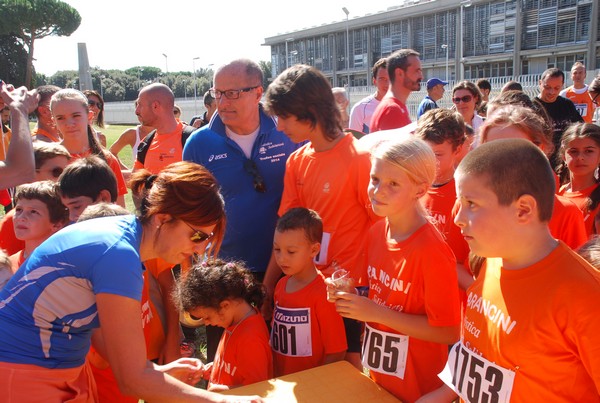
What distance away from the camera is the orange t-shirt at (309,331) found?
2561 millimetres

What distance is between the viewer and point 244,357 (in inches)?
95.7

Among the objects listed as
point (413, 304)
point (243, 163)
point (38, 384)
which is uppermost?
point (243, 163)

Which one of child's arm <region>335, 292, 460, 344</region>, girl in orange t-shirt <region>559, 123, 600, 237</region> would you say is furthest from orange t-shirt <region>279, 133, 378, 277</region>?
girl in orange t-shirt <region>559, 123, 600, 237</region>

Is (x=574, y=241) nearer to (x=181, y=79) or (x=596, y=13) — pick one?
(x=596, y=13)

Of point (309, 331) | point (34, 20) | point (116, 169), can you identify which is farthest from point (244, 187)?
point (34, 20)

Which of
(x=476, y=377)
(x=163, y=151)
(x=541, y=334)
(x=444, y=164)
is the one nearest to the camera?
(x=541, y=334)

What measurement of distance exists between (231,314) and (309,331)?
16.8 inches

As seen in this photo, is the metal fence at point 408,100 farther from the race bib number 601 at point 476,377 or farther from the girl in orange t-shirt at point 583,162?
the race bib number 601 at point 476,377

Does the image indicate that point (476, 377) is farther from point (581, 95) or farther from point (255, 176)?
point (581, 95)

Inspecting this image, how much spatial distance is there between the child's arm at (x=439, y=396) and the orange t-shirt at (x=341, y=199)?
0.86 meters

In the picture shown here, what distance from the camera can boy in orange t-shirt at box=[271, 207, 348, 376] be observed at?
101 inches

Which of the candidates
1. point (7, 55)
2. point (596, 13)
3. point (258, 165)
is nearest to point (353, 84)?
point (596, 13)

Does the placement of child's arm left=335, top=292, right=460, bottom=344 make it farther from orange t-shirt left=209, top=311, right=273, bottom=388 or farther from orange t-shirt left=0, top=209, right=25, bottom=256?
orange t-shirt left=0, top=209, right=25, bottom=256

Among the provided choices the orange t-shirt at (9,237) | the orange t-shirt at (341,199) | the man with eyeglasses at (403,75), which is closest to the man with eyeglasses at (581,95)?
the man with eyeglasses at (403,75)
